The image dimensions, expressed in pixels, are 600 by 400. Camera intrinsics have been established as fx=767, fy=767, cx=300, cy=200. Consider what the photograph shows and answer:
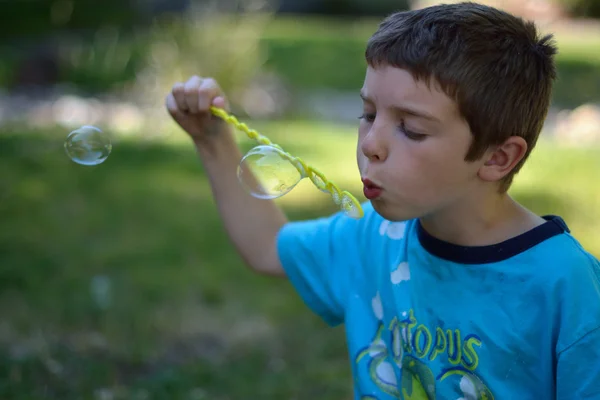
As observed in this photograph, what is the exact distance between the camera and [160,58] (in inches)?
330

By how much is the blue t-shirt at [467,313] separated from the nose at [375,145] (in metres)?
0.30

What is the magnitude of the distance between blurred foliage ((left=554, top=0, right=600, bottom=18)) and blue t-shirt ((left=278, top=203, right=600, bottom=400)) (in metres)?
16.1

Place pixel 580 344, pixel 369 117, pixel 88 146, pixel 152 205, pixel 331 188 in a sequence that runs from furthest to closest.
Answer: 1. pixel 152 205
2. pixel 88 146
3. pixel 331 188
4. pixel 369 117
5. pixel 580 344

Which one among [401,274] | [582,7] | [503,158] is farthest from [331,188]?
[582,7]

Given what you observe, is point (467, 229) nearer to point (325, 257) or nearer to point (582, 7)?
point (325, 257)

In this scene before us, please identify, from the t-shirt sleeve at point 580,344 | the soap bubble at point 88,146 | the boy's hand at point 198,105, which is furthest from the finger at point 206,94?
the t-shirt sleeve at point 580,344

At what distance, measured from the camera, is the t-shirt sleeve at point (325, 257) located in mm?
1995

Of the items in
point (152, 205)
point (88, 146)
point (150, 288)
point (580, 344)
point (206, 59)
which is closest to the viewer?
point (580, 344)

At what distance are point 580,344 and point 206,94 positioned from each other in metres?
1.06

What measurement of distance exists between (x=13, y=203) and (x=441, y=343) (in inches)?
144

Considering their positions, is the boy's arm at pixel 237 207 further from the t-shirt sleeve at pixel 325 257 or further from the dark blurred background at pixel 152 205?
the dark blurred background at pixel 152 205

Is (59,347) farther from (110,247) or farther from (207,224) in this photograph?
(207,224)

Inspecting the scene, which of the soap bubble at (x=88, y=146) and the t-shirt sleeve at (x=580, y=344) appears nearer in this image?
the t-shirt sleeve at (x=580, y=344)

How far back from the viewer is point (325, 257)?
80.0 inches
